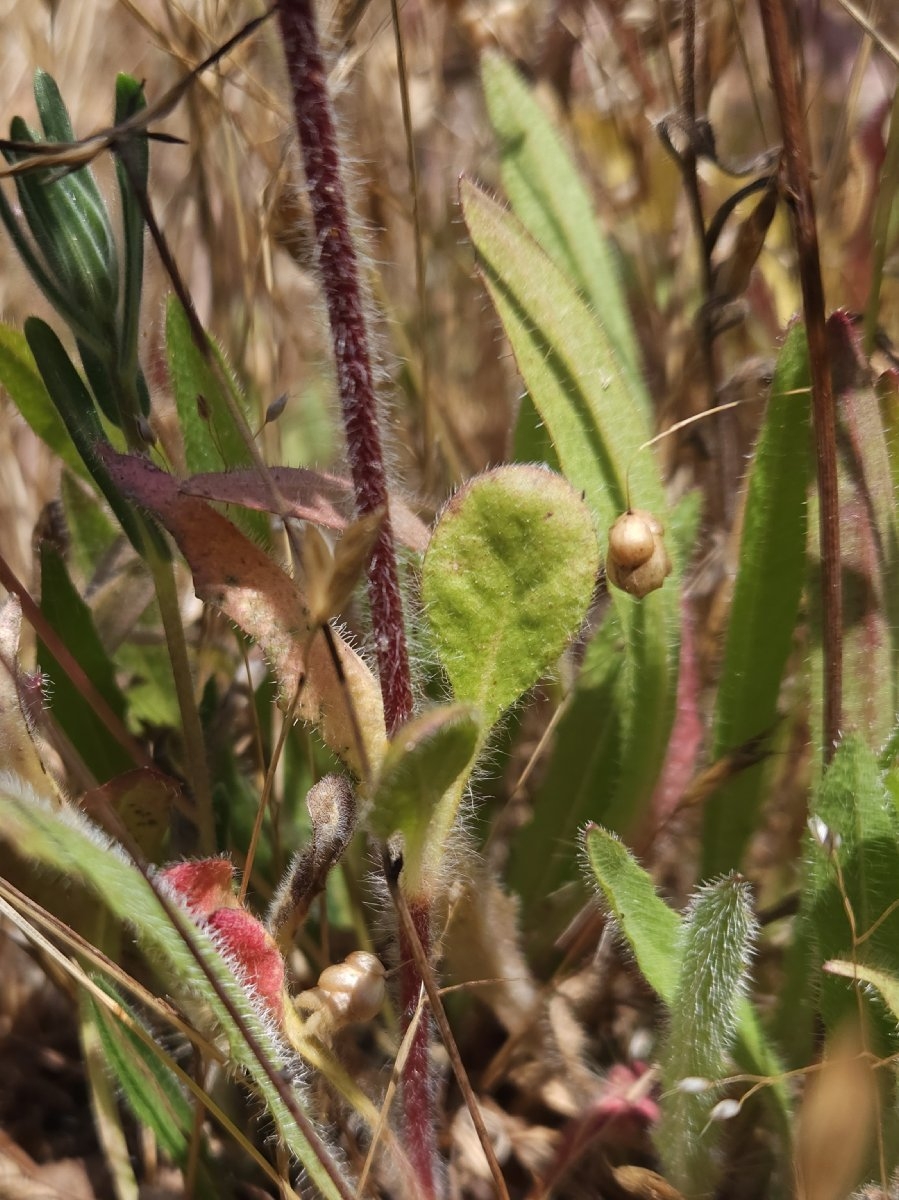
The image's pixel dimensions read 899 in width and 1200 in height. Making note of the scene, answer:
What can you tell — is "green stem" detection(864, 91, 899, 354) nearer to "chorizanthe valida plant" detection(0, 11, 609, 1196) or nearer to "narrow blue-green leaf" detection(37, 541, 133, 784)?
"chorizanthe valida plant" detection(0, 11, 609, 1196)

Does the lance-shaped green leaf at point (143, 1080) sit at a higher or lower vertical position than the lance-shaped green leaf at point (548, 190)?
lower

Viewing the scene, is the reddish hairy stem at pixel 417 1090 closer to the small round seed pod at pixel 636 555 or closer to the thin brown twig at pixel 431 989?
the thin brown twig at pixel 431 989

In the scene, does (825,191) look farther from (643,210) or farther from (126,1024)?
(126,1024)

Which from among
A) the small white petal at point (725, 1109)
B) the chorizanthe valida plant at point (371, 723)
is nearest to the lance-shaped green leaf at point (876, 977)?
the chorizanthe valida plant at point (371, 723)

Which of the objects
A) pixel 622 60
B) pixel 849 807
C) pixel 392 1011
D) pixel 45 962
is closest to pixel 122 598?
pixel 45 962

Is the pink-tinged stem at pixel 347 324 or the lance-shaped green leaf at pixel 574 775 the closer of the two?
the pink-tinged stem at pixel 347 324

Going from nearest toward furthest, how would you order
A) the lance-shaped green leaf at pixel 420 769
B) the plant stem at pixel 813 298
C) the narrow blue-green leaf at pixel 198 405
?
the lance-shaped green leaf at pixel 420 769 → the plant stem at pixel 813 298 → the narrow blue-green leaf at pixel 198 405
